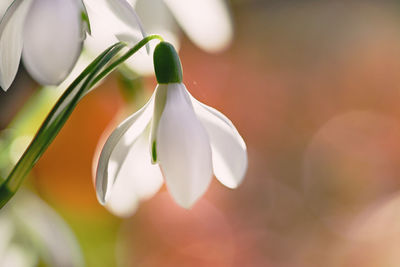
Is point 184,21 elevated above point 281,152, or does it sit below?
below

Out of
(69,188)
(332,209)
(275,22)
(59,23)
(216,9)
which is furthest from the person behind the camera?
(275,22)

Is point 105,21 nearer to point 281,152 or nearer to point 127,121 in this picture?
point 127,121

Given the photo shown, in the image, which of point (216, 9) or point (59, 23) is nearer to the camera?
point (59, 23)

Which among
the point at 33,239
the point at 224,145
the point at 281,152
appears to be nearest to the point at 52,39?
the point at 224,145

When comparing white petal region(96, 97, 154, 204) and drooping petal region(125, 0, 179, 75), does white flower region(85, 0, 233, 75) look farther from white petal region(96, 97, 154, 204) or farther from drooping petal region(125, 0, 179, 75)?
white petal region(96, 97, 154, 204)

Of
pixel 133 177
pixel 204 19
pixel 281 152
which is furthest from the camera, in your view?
pixel 281 152

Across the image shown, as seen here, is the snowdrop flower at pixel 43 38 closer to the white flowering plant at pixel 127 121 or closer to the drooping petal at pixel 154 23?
the white flowering plant at pixel 127 121

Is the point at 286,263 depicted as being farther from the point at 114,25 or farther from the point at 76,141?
the point at 114,25

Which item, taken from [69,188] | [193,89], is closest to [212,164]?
[69,188]
